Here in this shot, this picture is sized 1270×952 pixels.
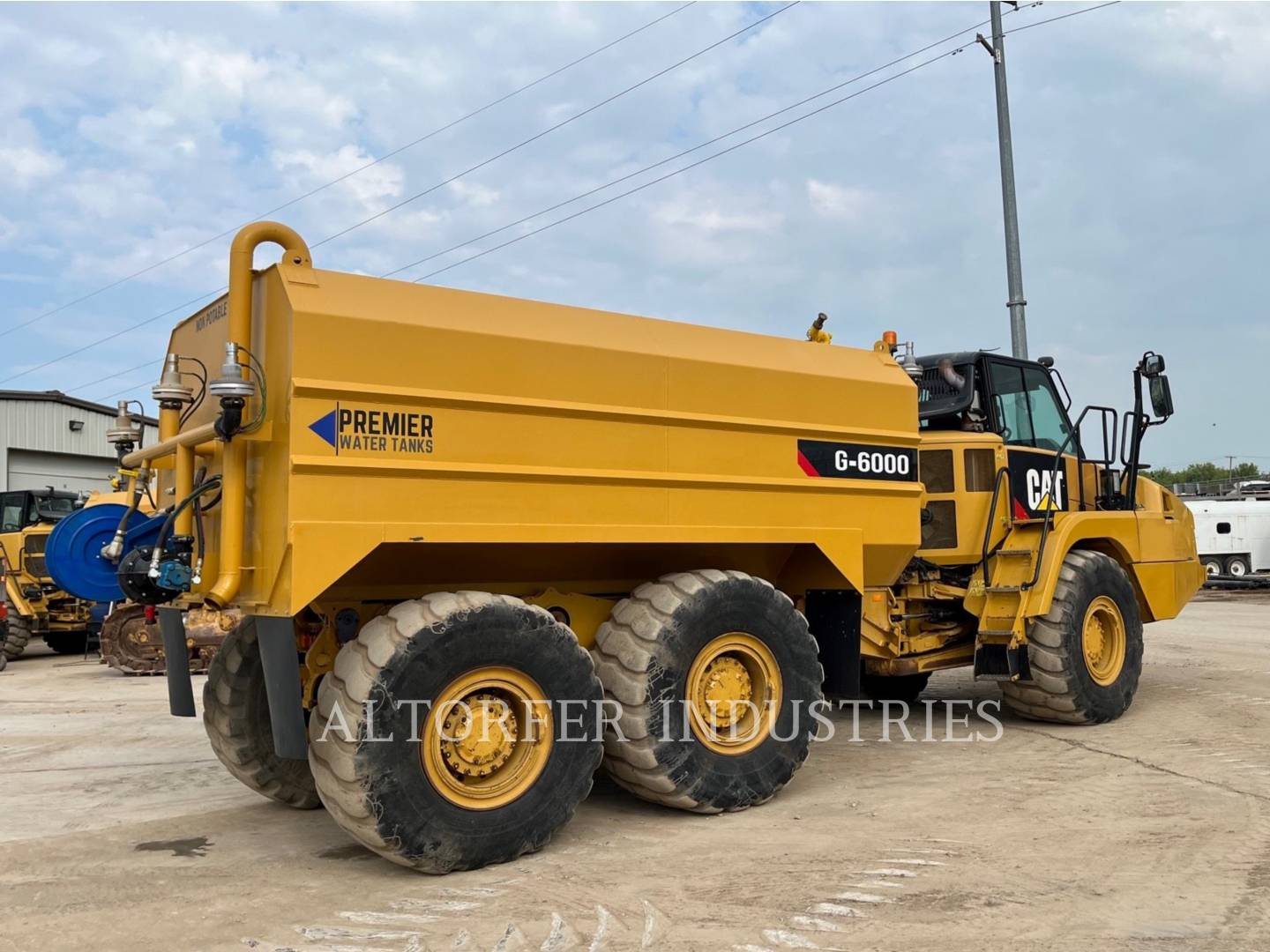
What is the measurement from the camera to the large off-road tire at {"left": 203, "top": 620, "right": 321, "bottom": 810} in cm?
574

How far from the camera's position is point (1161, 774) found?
6.21 meters

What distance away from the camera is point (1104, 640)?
8.09 m

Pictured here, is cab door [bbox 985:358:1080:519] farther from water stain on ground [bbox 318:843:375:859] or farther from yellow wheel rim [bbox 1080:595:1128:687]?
water stain on ground [bbox 318:843:375:859]

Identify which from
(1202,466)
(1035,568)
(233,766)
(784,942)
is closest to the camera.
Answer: (784,942)

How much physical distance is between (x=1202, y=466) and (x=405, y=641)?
86.5 m

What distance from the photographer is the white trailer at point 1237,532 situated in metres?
27.2

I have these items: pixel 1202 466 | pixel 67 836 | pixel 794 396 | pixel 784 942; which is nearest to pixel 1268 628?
pixel 794 396

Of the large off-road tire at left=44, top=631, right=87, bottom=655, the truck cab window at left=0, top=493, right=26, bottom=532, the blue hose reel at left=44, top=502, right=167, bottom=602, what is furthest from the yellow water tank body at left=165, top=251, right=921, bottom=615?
the truck cab window at left=0, top=493, right=26, bottom=532

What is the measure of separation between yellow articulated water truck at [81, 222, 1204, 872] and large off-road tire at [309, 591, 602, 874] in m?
0.01

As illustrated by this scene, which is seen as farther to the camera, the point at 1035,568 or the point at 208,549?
the point at 1035,568

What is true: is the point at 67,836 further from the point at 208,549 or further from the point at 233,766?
the point at 208,549

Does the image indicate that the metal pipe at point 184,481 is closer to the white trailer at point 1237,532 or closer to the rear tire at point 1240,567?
the white trailer at point 1237,532

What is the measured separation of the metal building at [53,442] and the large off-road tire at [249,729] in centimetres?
2244

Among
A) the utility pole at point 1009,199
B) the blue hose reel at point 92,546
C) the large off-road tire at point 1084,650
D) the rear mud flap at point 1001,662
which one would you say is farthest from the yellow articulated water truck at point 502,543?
the utility pole at point 1009,199
